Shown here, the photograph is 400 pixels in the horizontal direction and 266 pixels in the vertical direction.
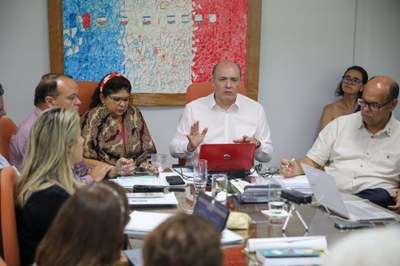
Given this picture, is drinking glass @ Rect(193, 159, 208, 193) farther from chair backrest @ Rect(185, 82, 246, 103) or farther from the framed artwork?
the framed artwork

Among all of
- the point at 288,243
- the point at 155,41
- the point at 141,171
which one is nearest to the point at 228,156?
the point at 141,171

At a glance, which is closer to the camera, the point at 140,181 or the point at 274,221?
the point at 274,221

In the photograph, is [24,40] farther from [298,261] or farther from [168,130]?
[298,261]

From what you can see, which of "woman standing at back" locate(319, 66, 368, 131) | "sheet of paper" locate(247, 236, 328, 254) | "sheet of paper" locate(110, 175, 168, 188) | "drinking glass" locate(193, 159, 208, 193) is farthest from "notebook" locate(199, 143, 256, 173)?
"woman standing at back" locate(319, 66, 368, 131)

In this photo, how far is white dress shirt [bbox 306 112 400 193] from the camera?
2791 millimetres

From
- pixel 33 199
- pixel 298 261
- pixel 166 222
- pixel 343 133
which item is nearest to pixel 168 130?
pixel 343 133

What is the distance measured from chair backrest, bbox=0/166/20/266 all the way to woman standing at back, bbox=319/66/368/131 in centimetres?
322

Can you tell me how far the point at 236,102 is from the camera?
351 cm

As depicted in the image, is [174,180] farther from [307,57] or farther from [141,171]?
[307,57]

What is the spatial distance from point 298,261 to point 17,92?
314 centimetres

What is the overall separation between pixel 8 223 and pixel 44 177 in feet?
0.68

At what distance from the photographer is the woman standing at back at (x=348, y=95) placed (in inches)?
165

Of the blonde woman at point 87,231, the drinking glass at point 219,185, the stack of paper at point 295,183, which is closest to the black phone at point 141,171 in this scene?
the drinking glass at point 219,185

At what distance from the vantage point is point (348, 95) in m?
4.26
